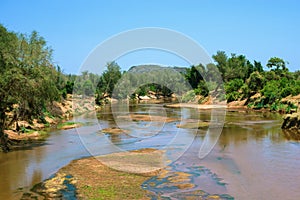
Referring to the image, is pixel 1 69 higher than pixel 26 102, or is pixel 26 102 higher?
pixel 1 69

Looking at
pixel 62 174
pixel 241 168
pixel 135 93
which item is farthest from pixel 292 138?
pixel 135 93

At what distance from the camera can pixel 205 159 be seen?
20906 millimetres

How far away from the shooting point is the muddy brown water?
1506cm

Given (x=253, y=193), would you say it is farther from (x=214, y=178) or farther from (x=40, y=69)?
(x=40, y=69)

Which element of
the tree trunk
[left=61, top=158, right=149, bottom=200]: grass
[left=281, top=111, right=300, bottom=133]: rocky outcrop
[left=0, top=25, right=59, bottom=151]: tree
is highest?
[left=0, top=25, right=59, bottom=151]: tree

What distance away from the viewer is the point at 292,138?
28.0 metres

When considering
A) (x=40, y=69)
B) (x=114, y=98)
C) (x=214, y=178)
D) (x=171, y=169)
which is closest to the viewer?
(x=214, y=178)

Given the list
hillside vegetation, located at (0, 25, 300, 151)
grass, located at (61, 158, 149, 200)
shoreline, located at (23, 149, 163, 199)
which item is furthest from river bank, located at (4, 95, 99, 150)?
grass, located at (61, 158, 149, 200)

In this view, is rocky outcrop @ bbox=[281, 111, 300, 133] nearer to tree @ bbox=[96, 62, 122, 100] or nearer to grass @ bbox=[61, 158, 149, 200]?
grass @ bbox=[61, 158, 149, 200]

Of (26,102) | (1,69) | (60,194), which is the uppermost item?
(1,69)

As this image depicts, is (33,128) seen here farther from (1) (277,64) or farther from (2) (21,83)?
(1) (277,64)

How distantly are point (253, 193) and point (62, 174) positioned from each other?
901 centimetres

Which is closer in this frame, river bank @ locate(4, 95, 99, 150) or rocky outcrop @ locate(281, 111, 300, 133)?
river bank @ locate(4, 95, 99, 150)

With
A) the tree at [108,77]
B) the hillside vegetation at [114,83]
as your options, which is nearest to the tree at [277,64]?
the hillside vegetation at [114,83]
